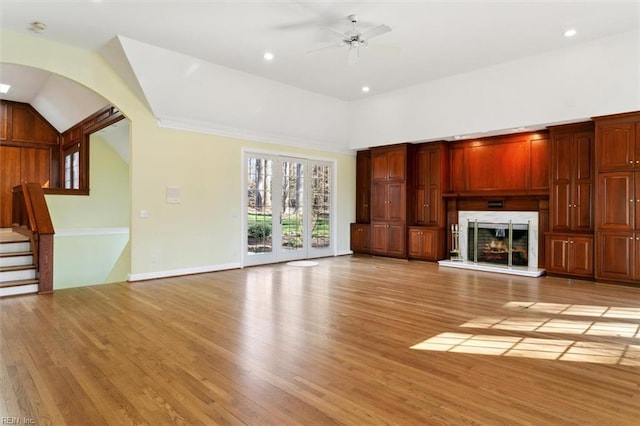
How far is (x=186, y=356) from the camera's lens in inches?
120

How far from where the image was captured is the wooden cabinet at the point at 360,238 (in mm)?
9484

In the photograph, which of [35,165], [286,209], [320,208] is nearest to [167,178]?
[286,209]

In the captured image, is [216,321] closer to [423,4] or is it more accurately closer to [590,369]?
[590,369]

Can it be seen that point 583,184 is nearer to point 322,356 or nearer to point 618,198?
point 618,198

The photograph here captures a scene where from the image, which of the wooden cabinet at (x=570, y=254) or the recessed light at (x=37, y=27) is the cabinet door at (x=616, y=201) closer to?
the wooden cabinet at (x=570, y=254)

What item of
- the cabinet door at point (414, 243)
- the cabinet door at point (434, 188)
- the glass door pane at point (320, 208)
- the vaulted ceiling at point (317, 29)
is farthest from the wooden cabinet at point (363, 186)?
the vaulted ceiling at point (317, 29)

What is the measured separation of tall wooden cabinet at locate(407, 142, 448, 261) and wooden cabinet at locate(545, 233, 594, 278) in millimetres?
2170

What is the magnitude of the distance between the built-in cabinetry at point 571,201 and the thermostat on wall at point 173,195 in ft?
21.6

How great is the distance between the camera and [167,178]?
6.42 metres

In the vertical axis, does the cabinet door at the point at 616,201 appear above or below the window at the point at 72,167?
below

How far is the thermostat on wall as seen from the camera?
6.44 metres

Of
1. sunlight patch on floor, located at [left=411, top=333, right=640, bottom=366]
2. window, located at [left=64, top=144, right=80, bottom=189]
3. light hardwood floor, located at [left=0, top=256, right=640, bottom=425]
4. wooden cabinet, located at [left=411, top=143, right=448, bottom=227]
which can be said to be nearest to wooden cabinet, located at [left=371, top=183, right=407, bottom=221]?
wooden cabinet, located at [left=411, top=143, right=448, bottom=227]

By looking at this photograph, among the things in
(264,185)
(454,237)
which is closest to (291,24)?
(264,185)

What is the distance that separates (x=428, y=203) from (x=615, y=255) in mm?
3536
